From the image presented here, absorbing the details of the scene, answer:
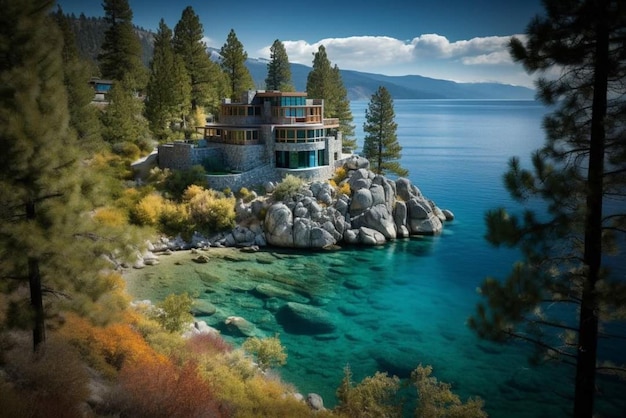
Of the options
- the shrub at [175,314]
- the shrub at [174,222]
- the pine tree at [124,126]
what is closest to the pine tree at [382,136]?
A: the shrub at [174,222]

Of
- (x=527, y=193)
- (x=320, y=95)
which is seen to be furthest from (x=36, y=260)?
(x=320, y=95)

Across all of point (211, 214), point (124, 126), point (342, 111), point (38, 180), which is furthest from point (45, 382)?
point (342, 111)

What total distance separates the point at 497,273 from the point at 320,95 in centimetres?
2892

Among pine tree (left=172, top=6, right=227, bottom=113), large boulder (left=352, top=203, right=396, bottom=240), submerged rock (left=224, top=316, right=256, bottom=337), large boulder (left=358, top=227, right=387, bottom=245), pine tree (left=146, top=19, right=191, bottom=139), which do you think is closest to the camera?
submerged rock (left=224, top=316, right=256, bottom=337)

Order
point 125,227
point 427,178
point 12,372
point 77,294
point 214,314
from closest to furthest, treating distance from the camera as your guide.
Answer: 1. point 12,372
2. point 77,294
3. point 125,227
4. point 214,314
5. point 427,178

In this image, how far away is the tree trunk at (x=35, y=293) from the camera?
10.7 meters

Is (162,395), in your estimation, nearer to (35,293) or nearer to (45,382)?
(45,382)

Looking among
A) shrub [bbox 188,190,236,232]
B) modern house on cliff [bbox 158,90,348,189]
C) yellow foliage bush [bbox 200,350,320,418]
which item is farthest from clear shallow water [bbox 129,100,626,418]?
modern house on cliff [bbox 158,90,348,189]

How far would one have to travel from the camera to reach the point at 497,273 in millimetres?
31781

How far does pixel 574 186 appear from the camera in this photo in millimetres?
7934

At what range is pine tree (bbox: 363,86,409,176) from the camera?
156 feet

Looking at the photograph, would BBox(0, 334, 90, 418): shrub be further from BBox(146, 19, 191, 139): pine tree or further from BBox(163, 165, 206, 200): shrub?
BBox(146, 19, 191, 139): pine tree

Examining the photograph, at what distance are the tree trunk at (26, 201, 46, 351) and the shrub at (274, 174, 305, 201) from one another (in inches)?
1099

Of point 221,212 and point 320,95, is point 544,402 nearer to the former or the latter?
point 221,212
